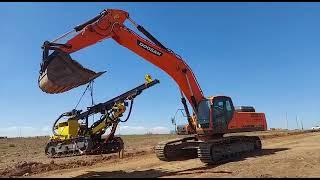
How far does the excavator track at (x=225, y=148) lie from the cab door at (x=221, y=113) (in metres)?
0.58

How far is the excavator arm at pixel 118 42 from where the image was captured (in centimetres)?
1541

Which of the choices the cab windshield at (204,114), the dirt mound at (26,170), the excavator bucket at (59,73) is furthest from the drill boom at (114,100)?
the dirt mound at (26,170)

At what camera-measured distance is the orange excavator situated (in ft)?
52.2

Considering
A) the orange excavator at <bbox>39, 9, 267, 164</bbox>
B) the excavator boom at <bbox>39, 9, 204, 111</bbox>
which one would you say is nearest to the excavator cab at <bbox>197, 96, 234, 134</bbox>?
the orange excavator at <bbox>39, 9, 267, 164</bbox>

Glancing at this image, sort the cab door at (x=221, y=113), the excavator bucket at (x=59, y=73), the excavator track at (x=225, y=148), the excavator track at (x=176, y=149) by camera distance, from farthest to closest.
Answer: the excavator track at (x=176, y=149) < the cab door at (x=221, y=113) < the excavator track at (x=225, y=148) < the excavator bucket at (x=59, y=73)

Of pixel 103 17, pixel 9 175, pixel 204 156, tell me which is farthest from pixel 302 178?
pixel 9 175

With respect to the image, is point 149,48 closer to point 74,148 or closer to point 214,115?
point 214,115

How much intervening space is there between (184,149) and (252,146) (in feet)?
12.9

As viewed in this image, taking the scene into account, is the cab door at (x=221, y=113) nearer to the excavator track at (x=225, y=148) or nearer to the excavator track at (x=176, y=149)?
→ the excavator track at (x=225, y=148)

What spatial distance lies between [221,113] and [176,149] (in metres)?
3.05

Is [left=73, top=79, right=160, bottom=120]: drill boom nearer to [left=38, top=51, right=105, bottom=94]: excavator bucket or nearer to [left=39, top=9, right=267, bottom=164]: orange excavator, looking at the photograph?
[left=39, top=9, right=267, bottom=164]: orange excavator

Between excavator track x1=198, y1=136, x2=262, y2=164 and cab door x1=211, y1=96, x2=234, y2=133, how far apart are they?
0.58 meters

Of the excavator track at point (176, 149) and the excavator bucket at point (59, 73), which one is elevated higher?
the excavator bucket at point (59, 73)

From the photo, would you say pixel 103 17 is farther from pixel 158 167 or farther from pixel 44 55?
pixel 158 167
